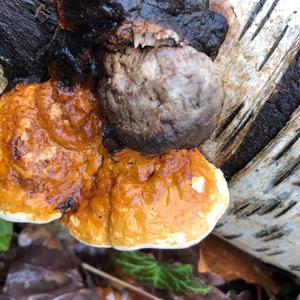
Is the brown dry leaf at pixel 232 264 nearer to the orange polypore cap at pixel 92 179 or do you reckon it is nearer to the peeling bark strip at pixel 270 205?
the peeling bark strip at pixel 270 205

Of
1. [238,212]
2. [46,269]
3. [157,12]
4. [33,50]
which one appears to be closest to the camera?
[157,12]

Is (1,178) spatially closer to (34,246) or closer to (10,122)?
(10,122)

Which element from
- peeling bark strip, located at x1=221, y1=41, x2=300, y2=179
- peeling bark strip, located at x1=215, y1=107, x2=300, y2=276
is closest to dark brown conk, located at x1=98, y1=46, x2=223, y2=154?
peeling bark strip, located at x1=221, y1=41, x2=300, y2=179

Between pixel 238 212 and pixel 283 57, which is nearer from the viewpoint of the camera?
pixel 283 57

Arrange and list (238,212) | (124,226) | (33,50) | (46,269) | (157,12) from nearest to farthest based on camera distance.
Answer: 1. (157,12)
2. (124,226)
3. (33,50)
4. (238,212)
5. (46,269)

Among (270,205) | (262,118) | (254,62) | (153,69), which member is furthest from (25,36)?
(270,205)

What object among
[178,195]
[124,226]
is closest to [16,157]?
[124,226]
